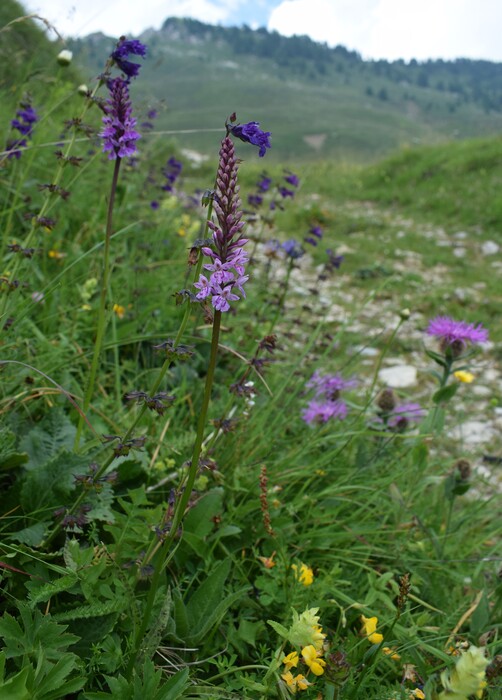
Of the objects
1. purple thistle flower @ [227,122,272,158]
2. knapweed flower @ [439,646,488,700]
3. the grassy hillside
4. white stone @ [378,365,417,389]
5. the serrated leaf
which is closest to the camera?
knapweed flower @ [439,646,488,700]

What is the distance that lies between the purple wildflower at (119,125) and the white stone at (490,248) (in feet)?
22.4

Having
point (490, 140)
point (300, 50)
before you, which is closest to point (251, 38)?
point (300, 50)

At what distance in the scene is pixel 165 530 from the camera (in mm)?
1205

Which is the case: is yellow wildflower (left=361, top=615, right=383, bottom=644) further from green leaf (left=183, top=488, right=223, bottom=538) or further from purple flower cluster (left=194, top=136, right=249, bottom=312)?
purple flower cluster (left=194, top=136, right=249, bottom=312)

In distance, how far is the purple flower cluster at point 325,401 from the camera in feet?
8.08

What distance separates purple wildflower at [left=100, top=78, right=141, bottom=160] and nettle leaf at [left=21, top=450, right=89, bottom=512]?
2.93ft

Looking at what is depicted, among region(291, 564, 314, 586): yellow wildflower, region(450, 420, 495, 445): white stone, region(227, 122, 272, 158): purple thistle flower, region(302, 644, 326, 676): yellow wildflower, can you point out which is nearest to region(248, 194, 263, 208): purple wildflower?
region(450, 420, 495, 445): white stone

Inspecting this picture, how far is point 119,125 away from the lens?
1497mm

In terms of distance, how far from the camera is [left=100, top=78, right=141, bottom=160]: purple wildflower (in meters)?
1.49

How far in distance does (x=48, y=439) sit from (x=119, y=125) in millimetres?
999

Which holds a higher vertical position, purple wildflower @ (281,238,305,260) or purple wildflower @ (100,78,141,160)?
purple wildflower @ (100,78,141,160)

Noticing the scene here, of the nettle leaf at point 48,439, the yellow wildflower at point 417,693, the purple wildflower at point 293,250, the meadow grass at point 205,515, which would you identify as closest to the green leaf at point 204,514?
the meadow grass at point 205,515

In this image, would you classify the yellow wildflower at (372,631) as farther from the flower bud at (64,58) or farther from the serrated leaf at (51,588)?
the flower bud at (64,58)

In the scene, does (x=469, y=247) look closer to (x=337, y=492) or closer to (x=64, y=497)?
(x=337, y=492)
